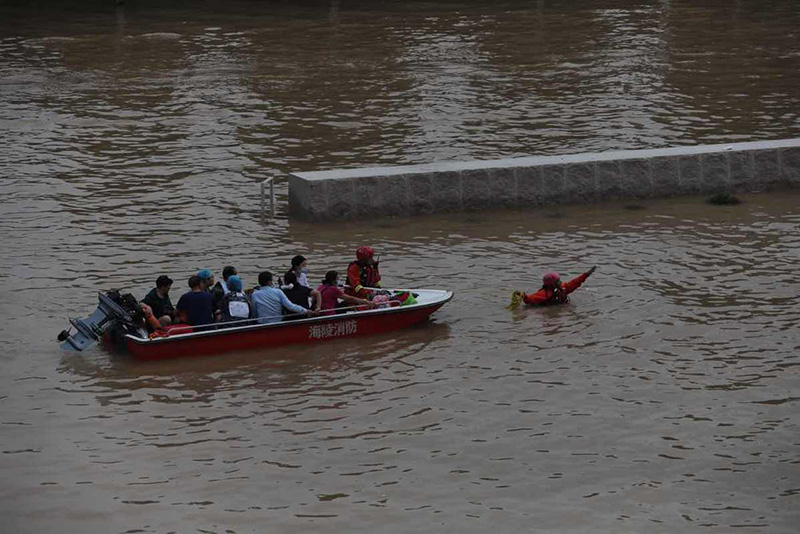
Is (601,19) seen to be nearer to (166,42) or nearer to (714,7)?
(714,7)

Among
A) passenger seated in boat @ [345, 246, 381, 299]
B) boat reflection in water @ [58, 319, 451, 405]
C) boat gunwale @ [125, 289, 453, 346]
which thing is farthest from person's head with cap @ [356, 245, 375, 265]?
boat reflection in water @ [58, 319, 451, 405]

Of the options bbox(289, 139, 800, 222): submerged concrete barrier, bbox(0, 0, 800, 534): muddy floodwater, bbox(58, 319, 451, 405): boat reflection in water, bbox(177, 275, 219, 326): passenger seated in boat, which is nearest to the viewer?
bbox(0, 0, 800, 534): muddy floodwater

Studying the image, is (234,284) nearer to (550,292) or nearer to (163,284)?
(163,284)

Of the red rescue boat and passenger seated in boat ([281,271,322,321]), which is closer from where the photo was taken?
the red rescue boat

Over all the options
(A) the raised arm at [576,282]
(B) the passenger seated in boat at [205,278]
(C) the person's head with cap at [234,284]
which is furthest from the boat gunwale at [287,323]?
(A) the raised arm at [576,282]

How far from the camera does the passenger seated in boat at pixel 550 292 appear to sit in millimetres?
18031

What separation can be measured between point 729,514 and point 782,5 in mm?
34057

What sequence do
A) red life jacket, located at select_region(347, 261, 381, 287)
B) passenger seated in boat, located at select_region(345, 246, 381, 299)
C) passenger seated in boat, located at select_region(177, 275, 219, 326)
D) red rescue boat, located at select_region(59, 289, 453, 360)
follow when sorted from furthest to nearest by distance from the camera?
red life jacket, located at select_region(347, 261, 381, 287), passenger seated in boat, located at select_region(345, 246, 381, 299), passenger seated in boat, located at select_region(177, 275, 219, 326), red rescue boat, located at select_region(59, 289, 453, 360)

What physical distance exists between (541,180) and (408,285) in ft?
16.1

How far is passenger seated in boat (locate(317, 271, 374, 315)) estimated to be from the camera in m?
17.1

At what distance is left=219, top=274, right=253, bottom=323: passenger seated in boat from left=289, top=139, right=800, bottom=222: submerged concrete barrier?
18.5 feet

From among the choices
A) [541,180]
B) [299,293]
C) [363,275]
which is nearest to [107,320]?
[299,293]

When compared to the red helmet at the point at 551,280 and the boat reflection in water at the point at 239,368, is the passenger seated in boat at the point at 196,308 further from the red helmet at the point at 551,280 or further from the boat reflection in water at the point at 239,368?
the red helmet at the point at 551,280

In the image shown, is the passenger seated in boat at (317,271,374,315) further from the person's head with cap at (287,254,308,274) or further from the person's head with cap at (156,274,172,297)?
the person's head with cap at (156,274,172,297)
